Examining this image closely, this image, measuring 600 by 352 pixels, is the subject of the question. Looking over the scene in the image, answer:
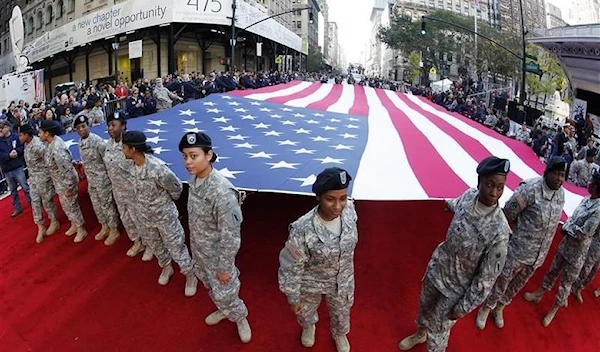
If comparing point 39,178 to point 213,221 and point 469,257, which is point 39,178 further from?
point 469,257

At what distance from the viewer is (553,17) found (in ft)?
297

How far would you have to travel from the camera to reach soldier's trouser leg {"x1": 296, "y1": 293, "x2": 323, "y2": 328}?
2.67 metres

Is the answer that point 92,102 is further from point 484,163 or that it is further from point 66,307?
point 484,163

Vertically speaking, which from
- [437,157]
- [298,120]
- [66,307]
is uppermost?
[298,120]

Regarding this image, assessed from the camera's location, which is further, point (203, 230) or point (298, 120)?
point (298, 120)

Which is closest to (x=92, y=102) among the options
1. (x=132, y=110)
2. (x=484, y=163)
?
(x=132, y=110)

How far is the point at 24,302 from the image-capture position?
3568 mm

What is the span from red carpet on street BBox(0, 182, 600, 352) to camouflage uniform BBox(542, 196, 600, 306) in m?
0.35

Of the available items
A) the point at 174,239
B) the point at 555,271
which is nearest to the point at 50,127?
the point at 174,239

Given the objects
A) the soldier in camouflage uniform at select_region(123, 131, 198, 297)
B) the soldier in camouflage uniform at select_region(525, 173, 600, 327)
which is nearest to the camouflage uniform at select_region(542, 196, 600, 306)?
the soldier in camouflage uniform at select_region(525, 173, 600, 327)

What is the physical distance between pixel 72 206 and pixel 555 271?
16.5ft

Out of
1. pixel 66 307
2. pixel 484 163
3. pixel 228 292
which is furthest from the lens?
pixel 66 307

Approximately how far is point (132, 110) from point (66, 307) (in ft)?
17.1

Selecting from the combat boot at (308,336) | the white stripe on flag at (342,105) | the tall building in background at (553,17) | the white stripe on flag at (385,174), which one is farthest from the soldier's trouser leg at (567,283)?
the tall building in background at (553,17)
